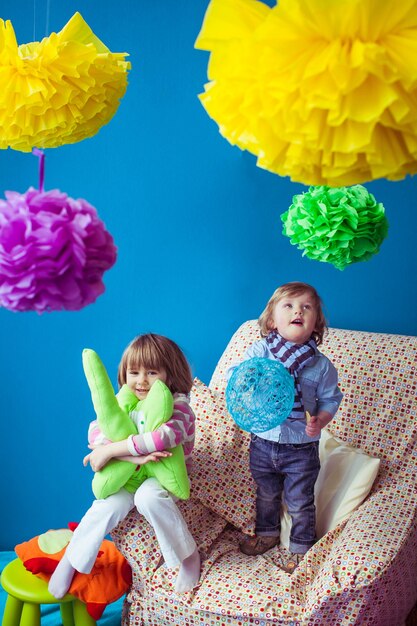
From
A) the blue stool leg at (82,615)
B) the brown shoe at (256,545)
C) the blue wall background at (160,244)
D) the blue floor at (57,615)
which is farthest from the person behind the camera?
the blue wall background at (160,244)

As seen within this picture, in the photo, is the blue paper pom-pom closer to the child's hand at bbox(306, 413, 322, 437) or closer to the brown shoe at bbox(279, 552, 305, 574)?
the child's hand at bbox(306, 413, 322, 437)

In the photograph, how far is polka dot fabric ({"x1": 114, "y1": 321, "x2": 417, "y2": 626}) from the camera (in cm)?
212

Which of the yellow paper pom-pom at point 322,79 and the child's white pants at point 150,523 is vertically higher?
the yellow paper pom-pom at point 322,79

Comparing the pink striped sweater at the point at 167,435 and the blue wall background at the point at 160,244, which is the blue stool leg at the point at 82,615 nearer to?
the pink striped sweater at the point at 167,435

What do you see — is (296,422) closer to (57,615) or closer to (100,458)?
(100,458)

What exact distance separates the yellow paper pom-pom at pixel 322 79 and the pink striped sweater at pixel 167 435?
4.06ft

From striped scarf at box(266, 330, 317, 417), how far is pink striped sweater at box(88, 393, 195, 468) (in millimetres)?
323

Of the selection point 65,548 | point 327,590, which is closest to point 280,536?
point 327,590

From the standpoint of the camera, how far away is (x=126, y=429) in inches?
92.7

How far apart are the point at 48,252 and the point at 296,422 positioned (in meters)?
1.40

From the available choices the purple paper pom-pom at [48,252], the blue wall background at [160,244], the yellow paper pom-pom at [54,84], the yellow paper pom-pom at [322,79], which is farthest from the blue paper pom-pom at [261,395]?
the yellow paper pom-pom at [322,79]

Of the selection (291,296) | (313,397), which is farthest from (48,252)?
(313,397)

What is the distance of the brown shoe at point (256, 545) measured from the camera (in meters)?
2.48

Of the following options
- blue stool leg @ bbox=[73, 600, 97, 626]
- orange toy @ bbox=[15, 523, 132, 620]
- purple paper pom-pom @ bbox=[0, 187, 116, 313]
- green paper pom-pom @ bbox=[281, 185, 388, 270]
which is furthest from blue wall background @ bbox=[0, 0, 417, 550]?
purple paper pom-pom @ bbox=[0, 187, 116, 313]
